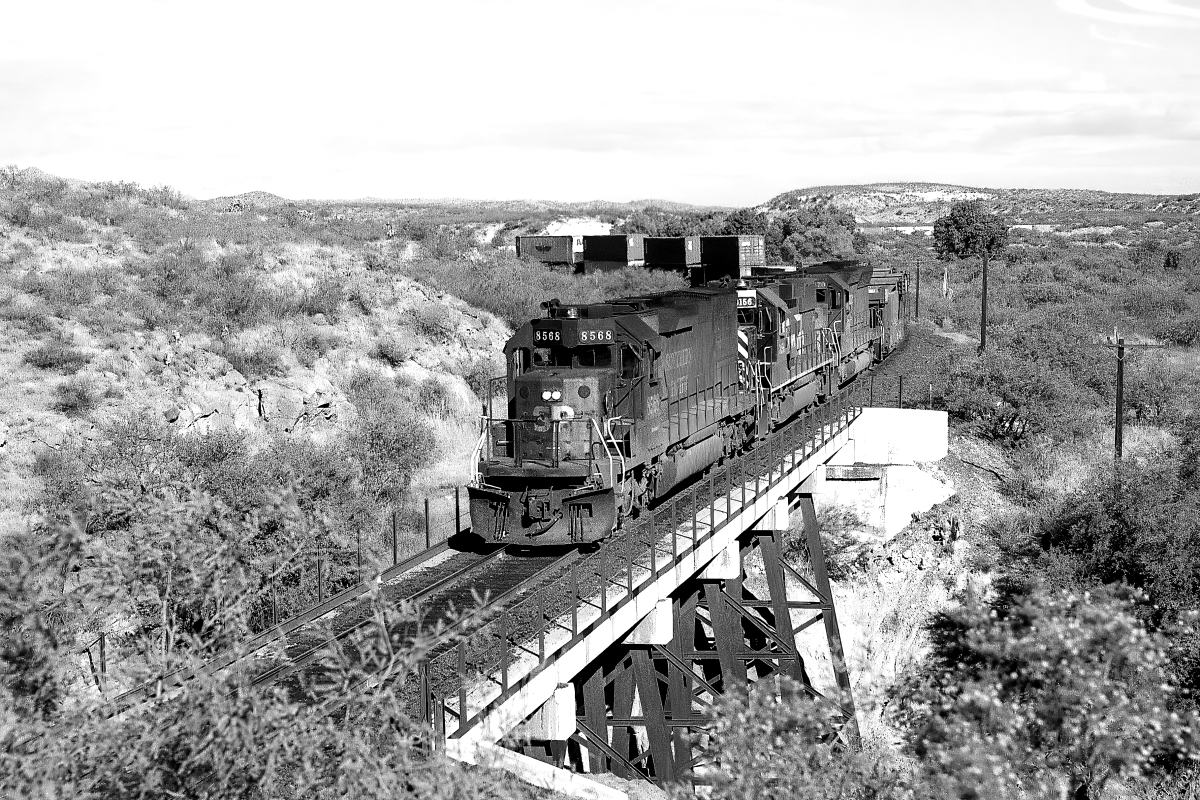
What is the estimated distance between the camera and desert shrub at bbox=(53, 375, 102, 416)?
85.7 feet

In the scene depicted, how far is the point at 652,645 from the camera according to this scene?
682 inches

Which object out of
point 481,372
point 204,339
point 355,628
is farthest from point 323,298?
point 355,628

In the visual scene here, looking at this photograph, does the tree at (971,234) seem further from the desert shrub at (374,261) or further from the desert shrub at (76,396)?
the desert shrub at (76,396)

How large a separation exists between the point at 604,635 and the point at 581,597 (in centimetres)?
65

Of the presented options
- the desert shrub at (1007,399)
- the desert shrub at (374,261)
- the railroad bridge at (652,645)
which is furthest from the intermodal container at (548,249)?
the railroad bridge at (652,645)

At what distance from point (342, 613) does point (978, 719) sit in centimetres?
867

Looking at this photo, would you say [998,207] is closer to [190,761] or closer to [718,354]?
[718,354]

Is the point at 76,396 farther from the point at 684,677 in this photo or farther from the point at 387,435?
the point at 684,677

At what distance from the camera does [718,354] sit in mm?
22844

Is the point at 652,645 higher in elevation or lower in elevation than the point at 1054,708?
lower

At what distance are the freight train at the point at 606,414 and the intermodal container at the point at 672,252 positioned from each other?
33039mm

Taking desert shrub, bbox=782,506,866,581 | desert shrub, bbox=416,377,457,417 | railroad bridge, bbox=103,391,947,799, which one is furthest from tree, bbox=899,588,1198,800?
desert shrub, bbox=416,377,457,417

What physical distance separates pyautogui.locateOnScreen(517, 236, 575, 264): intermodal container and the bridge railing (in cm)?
3427

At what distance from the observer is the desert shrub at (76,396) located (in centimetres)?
2612
